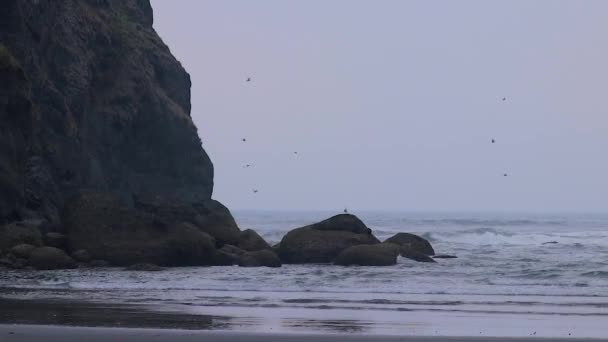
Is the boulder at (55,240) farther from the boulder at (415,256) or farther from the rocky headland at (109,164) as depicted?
the boulder at (415,256)

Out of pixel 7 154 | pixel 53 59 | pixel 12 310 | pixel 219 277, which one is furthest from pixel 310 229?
pixel 12 310

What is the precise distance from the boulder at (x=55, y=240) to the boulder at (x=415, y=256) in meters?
12.7

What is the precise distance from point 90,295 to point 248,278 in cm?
695

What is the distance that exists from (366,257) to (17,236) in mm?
11939

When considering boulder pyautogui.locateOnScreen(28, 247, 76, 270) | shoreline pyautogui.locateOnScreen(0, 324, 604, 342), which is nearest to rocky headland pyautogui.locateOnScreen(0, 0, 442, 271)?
boulder pyautogui.locateOnScreen(28, 247, 76, 270)

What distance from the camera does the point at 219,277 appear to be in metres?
29.0

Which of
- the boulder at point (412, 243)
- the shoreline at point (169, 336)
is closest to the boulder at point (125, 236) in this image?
the boulder at point (412, 243)

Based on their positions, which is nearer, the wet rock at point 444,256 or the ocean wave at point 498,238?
the wet rock at point 444,256

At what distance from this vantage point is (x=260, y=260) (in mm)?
34031

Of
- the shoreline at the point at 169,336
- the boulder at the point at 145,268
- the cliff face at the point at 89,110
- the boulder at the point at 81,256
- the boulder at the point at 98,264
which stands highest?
the cliff face at the point at 89,110

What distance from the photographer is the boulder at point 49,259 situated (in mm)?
30578

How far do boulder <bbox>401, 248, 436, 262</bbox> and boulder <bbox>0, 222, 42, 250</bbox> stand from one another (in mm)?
13572

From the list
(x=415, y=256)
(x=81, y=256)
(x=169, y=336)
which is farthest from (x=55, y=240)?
(x=169, y=336)

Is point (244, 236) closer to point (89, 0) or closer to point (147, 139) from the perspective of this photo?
point (147, 139)
